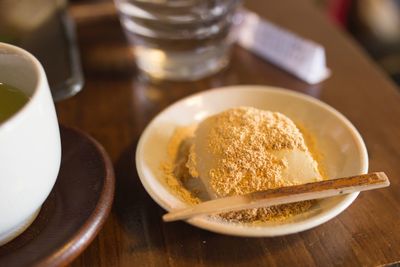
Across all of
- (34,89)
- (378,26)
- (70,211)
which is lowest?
(378,26)

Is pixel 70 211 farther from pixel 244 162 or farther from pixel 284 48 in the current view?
pixel 284 48

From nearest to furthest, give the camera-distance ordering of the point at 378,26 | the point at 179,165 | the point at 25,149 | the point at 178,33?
the point at 25,149
the point at 179,165
the point at 178,33
the point at 378,26

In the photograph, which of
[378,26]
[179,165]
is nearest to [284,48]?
[179,165]

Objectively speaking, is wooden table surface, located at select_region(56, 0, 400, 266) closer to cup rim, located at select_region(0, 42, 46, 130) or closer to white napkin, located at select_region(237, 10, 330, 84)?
white napkin, located at select_region(237, 10, 330, 84)

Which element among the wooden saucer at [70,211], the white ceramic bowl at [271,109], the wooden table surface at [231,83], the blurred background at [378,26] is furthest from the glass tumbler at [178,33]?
the blurred background at [378,26]

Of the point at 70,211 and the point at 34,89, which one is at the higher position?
the point at 34,89

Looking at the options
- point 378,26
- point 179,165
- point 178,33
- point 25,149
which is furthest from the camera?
point 378,26

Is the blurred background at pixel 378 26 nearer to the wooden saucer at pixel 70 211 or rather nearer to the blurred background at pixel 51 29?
the blurred background at pixel 51 29
